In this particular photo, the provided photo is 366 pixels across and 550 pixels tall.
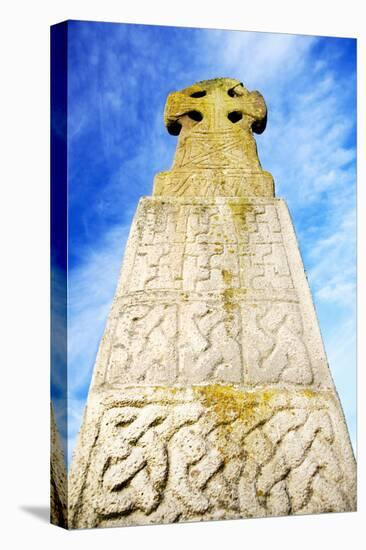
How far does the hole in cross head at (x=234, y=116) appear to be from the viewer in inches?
317

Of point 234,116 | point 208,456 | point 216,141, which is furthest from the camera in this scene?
point 234,116

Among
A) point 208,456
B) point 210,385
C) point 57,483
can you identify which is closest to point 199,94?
point 210,385

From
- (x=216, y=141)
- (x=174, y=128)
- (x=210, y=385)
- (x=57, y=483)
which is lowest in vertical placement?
(x=57, y=483)

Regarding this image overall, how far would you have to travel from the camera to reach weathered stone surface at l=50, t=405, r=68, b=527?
6.72m

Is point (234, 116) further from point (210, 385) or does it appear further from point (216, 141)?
point (210, 385)

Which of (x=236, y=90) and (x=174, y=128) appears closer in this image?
(x=236, y=90)

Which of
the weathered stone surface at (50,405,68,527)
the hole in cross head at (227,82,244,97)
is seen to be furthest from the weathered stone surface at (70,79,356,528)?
the hole in cross head at (227,82,244,97)

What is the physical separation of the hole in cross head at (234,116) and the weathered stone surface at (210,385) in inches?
34.1

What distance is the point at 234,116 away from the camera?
8109 mm

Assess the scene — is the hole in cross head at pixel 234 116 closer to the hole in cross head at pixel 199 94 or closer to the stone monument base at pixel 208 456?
the hole in cross head at pixel 199 94

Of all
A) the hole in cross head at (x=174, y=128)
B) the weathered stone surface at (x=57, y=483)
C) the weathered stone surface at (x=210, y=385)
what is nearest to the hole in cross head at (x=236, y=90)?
the hole in cross head at (x=174, y=128)

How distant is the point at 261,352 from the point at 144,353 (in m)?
0.84

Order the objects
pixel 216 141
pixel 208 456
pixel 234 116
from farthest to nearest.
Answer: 1. pixel 234 116
2. pixel 216 141
3. pixel 208 456

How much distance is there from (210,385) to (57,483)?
4.17ft
